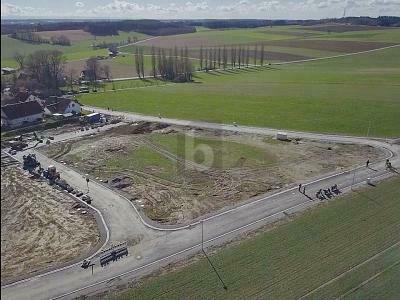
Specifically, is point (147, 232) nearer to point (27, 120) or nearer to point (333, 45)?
point (27, 120)

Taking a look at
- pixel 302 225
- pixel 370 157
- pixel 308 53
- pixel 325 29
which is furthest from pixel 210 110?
pixel 325 29

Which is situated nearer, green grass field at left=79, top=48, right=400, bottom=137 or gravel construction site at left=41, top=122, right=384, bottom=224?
gravel construction site at left=41, top=122, right=384, bottom=224

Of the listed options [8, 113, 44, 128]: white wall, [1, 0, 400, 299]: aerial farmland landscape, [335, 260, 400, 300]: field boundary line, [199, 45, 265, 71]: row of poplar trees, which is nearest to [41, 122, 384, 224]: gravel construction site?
[1, 0, 400, 299]: aerial farmland landscape

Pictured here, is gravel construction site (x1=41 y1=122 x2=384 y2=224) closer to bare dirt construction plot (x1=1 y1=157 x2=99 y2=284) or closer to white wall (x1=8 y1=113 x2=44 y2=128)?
bare dirt construction plot (x1=1 y1=157 x2=99 y2=284)

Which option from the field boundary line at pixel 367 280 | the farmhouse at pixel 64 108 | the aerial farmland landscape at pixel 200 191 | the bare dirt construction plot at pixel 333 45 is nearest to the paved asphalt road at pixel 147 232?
the aerial farmland landscape at pixel 200 191

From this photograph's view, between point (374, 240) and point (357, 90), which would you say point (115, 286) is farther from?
point (357, 90)

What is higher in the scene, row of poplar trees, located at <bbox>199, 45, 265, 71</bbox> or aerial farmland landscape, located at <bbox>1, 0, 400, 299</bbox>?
aerial farmland landscape, located at <bbox>1, 0, 400, 299</bbox>

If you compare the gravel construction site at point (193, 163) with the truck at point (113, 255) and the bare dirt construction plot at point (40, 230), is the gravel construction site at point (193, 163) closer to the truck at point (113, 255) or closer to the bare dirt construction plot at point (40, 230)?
the bare dirt construction plot at point (40, 230)
